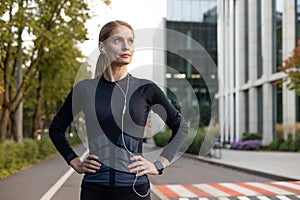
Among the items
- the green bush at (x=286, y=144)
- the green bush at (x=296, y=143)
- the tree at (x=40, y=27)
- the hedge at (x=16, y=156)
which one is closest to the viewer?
the tree at (x=40, y=27)

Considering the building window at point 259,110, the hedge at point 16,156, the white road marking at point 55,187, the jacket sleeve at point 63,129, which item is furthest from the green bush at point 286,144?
the jacket sleeve at point 63,129

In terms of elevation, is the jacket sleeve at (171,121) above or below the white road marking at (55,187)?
above

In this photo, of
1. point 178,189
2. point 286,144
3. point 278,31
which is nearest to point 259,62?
point 278,31

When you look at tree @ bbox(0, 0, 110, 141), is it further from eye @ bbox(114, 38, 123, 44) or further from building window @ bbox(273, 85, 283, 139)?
building window @ bbox(273, 85, 283, 139)

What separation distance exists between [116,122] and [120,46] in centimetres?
40

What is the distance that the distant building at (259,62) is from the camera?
4078 centimetres

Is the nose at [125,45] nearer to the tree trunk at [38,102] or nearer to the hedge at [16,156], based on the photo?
the hedge at [16,156]

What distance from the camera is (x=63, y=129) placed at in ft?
8.93

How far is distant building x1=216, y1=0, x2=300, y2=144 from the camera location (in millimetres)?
40781

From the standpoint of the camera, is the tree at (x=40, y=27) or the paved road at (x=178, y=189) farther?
the tree at (x=40, y=27)

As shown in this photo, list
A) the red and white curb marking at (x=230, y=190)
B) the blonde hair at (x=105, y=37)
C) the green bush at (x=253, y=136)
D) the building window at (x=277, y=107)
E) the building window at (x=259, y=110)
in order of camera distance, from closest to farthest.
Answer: the blonde hair at (x=105, y=37)
the red and white curb marking at (x=230, y=190)
the building window at (x=277, y=107)
the green bush at (x=253, y=136)
the building window at (x=259, y=110)

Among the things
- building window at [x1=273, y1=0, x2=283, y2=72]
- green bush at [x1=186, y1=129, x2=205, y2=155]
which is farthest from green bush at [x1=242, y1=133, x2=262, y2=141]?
green bush at [x1=186, y1=129, x2=205, y2=155]

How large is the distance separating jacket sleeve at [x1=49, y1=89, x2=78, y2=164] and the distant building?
33475mm

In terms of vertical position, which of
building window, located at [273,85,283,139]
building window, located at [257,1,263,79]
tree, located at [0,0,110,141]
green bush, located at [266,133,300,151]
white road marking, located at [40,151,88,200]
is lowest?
green bush, located at [266,133,300,151]
